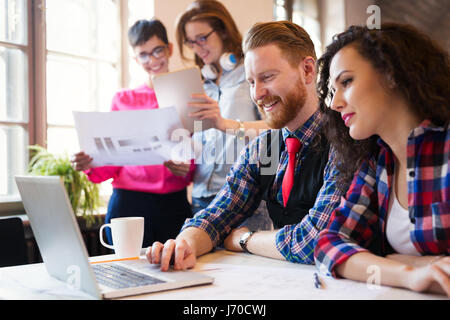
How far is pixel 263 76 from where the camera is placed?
153cm

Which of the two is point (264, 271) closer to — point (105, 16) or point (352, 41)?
point (352, 41)

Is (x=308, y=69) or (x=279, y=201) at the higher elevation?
(x=308, y=69)

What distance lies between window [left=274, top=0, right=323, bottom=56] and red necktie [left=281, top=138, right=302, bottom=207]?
3444 millimetres

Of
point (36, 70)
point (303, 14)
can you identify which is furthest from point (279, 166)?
point (303, 14)

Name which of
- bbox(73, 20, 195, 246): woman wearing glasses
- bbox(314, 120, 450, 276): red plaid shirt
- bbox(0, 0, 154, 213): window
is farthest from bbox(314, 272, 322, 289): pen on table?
bbox(0, 0, 154, 213): window

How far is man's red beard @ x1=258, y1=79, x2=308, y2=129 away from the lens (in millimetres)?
1484

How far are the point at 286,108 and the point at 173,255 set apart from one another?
620 millimetres

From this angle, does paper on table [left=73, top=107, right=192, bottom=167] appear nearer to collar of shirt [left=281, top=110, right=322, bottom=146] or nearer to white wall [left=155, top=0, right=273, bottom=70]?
collar of shirt [left=281, top=110, right=322, bottom=146]

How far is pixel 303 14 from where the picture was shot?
5.04m

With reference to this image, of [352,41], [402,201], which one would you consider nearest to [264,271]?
[402,201]

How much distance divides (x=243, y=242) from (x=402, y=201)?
1.51 feet

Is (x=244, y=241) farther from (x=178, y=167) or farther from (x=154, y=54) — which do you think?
(x=154, y=54)

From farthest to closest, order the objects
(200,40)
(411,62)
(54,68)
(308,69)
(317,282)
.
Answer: (54,68) → (200,40) → (308,69) → (411,62) → (317,282)

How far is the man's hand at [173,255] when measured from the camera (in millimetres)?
1084
